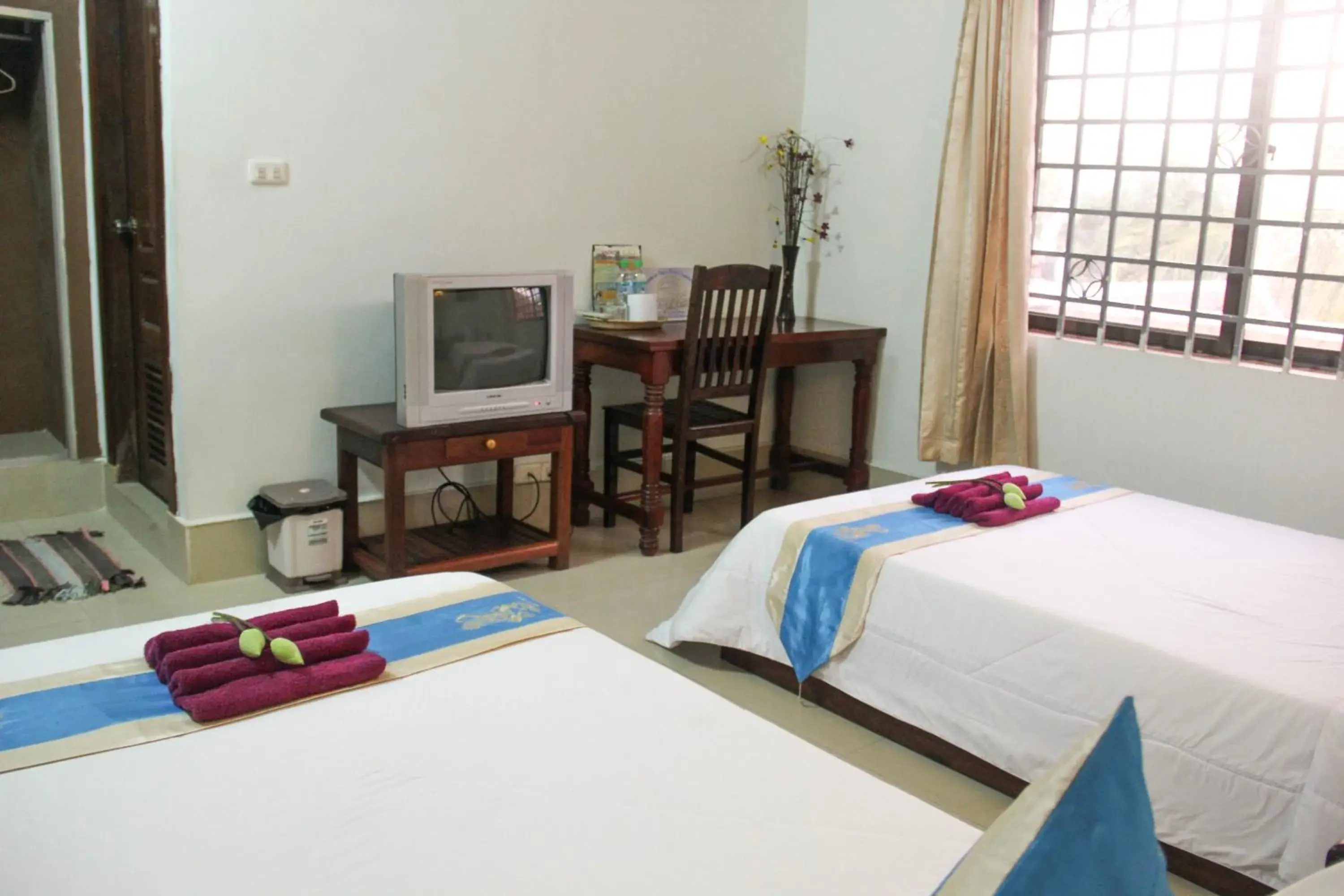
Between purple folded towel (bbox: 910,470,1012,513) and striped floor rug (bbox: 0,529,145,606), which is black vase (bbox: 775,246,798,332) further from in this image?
striped floor rug (bbox: 0,529,145,606)

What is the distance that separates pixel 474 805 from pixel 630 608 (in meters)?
2.02

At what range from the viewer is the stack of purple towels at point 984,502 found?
10.0 feet

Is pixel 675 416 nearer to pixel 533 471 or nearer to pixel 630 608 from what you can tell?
pixel 533 471

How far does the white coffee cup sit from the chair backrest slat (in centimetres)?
16

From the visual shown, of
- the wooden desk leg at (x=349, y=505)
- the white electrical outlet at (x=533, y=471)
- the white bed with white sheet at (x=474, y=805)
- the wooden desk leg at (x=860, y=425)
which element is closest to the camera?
the white bed with white sheet at (x=474, y=805)

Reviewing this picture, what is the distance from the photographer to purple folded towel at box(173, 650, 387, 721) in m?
1.78

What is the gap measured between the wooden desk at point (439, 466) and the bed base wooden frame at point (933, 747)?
915 mm

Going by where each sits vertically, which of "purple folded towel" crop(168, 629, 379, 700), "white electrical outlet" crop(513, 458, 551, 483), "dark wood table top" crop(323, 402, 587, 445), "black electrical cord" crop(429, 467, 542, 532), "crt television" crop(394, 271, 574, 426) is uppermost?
"crt television" crop(394, 271, 574, 426)

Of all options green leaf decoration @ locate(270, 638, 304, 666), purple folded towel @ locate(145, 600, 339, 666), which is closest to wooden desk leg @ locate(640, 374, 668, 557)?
purple folded towel @ locate(145, 600, 339, 666)

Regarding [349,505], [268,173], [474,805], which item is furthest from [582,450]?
[474,805]

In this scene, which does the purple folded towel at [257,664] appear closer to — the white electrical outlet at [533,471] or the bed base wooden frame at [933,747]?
the bed base wooden frame at [933,747]

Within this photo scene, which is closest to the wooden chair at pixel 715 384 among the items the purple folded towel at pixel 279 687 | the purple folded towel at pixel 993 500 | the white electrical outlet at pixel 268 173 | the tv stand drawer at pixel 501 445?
the tv stand drawer at pixel 501 445

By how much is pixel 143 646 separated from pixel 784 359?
280 cm

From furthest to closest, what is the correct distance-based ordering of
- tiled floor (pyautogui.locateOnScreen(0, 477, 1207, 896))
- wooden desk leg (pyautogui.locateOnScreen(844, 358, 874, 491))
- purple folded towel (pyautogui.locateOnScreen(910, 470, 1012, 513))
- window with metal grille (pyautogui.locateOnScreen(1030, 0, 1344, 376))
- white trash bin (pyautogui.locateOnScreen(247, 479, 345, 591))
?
wooden desk leg (pyautogui.locateOnScreen(844, 358, 874, 491)), white trash bin (pyautogui.locateOnScreen(247, 479, 345, 591)), window with metal grille (pyautogui.locateOnScreen(1030, 0, 1344, 376)), purple folded towel (pyautogui.locateOnScreen(910, 470, 1012, 513)), tiled floor (pyautogui.locateOnScreen(0, 477, 1207, 896))
